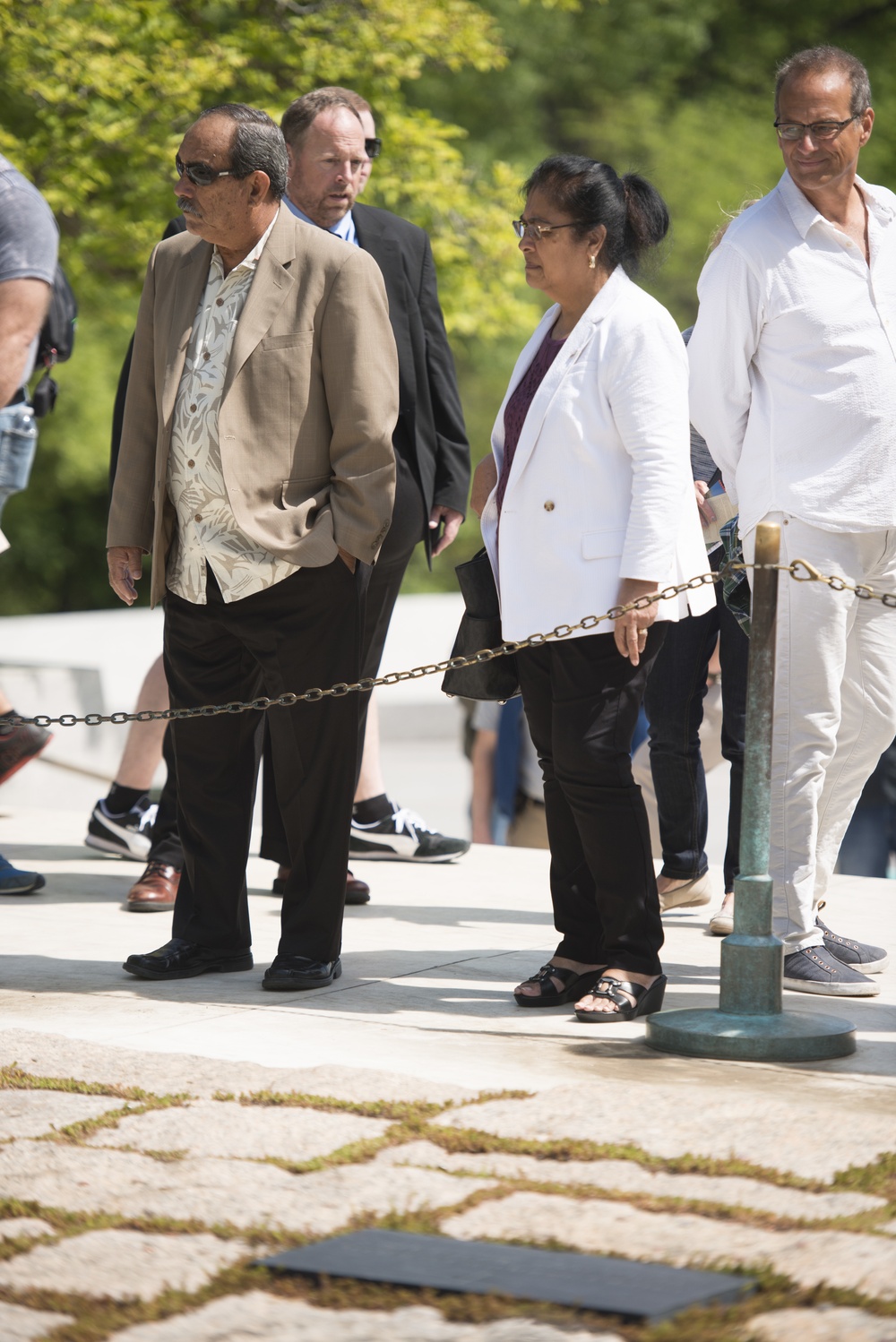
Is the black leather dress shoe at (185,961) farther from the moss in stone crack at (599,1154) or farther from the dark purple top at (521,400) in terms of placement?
the moss in stone crack at (599,1154)

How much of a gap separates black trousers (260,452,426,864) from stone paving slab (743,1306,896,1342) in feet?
11.4

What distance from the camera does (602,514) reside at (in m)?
4.49

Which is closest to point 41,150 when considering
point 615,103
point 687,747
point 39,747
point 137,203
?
point 137,203

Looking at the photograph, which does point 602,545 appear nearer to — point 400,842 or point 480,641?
point 480,641

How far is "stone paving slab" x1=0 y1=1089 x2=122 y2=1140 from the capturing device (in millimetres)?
3457

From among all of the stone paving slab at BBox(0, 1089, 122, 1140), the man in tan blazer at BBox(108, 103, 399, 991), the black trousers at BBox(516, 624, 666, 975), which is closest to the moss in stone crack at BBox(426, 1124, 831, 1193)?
the stone paving slab at BBox(0, 1089, 122, 1140)

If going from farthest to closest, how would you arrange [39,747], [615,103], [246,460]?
[615,103] → [39,747] → [246,460]

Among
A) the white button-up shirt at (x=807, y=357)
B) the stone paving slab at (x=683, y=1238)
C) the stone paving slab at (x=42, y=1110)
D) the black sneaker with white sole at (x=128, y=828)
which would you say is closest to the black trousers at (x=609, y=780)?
the white button-up shirt at (x=807, y=357)

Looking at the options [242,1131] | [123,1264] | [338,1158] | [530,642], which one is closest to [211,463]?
[530,642]

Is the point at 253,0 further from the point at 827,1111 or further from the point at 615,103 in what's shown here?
the point at 615,103

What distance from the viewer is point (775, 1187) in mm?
3086

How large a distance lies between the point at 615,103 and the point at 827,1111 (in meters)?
24.0

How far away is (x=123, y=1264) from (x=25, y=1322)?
8.3 inches

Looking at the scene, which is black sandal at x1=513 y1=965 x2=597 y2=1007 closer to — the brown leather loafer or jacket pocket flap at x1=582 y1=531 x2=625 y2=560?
jacket pocket flap at x1=582 y1=531 x2=625 y2=560
